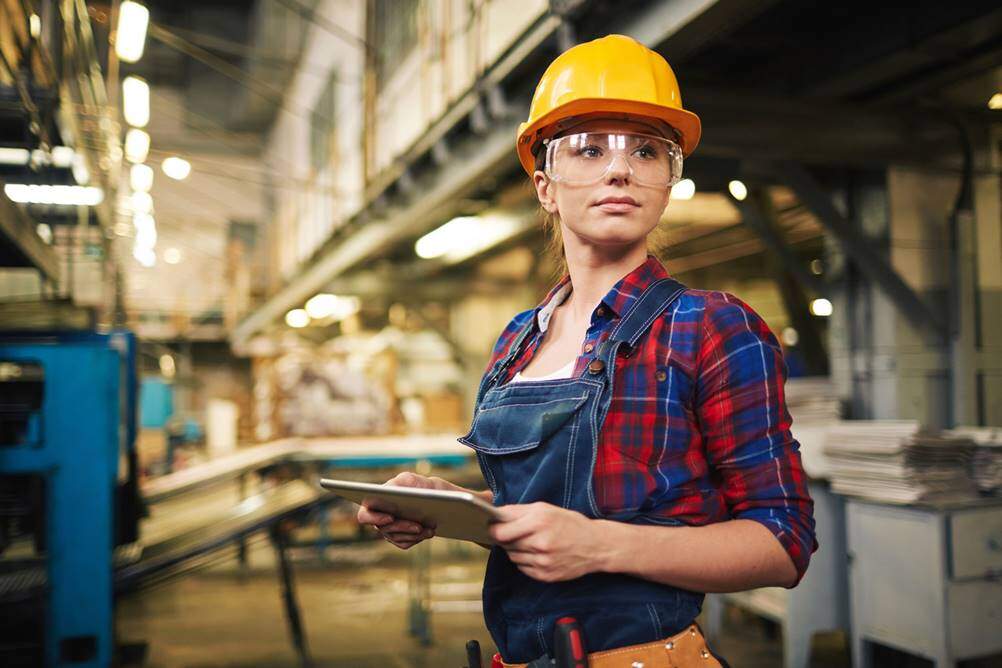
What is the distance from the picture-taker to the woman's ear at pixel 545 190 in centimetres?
162

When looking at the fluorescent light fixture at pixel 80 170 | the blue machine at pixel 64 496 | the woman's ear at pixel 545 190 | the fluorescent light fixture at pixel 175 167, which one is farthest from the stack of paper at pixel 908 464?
the fluorescent light fixture at pixel 175 167

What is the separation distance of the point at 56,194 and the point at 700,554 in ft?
20.2

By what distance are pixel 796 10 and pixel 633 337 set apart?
12.9 ft

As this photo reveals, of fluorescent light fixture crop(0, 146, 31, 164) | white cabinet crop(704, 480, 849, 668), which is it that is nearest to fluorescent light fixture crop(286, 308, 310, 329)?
fluorescent light fixture crop(0, 146, 31, 164)

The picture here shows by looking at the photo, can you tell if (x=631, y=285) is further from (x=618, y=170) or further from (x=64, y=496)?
(x=64, y=496)

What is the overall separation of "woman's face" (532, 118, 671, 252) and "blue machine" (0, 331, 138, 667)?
3.72 m

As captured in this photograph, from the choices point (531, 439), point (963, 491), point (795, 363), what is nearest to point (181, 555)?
point (531, 439)

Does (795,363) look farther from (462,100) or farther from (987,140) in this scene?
(462,100)

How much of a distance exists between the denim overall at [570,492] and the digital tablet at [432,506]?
9cm

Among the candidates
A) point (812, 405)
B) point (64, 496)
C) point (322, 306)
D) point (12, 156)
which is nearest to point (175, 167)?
point (12, 156)

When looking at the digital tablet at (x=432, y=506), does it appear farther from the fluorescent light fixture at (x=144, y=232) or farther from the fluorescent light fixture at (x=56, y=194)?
the fluorescent light fixture at (x=144, y=232)

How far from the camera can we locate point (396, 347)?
18.2m

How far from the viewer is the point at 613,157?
4.85ft

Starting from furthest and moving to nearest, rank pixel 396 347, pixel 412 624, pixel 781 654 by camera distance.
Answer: pixel 396 347 < pixel 412 624 < pixel 781 654
